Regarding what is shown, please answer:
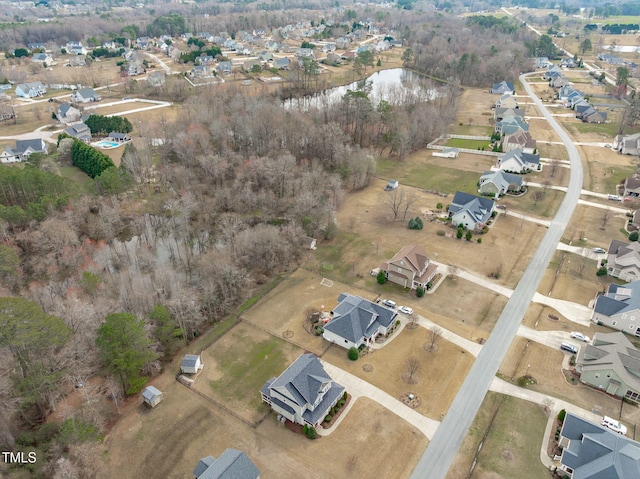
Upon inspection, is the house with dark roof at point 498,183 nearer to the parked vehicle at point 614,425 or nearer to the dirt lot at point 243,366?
the parked vehicle at point 614,425

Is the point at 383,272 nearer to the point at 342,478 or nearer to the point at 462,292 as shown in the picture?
the point at 462,292

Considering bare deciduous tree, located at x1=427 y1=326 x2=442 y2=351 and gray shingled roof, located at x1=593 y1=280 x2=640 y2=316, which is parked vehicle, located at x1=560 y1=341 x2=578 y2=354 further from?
bare deciduous tree, located at x1=427 y1=326 x2=442 y2=351

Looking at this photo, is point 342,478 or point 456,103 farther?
point 456,103

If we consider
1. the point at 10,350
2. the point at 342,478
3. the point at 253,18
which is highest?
the point at 253,18

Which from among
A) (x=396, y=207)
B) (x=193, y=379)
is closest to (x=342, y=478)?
(x=193, y=379)

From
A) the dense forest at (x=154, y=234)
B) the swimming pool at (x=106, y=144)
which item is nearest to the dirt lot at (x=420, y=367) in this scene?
the dense forest at (x=154, y=234)

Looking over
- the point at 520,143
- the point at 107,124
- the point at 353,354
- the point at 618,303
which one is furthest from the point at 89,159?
the point at 520,143
